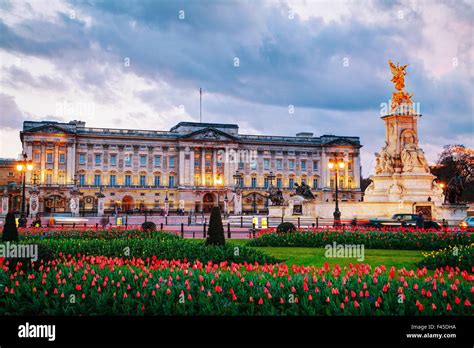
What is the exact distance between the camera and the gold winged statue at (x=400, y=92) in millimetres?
34875

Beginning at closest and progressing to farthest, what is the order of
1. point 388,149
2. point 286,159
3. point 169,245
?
point 169,245
point 388,149
point 286,159

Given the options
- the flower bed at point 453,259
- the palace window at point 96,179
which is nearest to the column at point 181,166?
the palace window at point 96,179

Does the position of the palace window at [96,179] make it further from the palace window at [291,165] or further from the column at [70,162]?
the palace window at [291,165]

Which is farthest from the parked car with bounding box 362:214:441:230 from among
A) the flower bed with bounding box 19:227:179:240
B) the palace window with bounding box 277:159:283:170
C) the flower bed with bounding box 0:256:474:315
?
the palace window with bounding box 277:159:283:170

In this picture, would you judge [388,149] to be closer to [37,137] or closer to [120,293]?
[120,293]

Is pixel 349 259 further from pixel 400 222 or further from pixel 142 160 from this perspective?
pixel 142 160

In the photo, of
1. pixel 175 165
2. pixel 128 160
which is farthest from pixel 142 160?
pixel 175 165

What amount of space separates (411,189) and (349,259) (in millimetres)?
20925

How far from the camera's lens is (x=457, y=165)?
7088 cm

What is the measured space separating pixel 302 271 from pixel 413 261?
17.8 feet

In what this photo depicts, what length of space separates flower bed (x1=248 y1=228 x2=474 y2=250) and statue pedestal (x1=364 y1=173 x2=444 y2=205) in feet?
47.1

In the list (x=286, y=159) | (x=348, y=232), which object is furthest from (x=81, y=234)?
(x=286, y=159)

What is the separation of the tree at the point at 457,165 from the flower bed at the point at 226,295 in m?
63.5

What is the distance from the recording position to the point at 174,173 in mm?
90188
